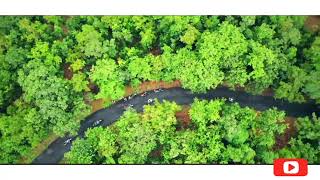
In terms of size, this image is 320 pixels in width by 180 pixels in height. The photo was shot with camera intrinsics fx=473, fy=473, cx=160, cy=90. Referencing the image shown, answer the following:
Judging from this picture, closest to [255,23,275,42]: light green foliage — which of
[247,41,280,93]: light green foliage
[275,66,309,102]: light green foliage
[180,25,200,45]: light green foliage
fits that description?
[247,41,280,93]: light green foliage

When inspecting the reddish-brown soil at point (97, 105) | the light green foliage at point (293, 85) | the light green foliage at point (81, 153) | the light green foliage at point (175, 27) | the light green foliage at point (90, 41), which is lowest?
the light green foliage at point (81, 153)

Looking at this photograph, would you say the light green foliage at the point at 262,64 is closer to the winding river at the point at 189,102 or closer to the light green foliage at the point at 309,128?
the winding river at the point at 189,102

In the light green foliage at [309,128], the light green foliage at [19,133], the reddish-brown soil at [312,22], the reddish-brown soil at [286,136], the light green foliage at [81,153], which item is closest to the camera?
the light green foliage at [81,153]

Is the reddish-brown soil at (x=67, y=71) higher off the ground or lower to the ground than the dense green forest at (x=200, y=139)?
higher

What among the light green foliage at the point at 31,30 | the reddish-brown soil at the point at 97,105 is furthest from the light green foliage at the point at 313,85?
the light green foliage at the point at 31,30

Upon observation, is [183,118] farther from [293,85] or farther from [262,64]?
[293,85]

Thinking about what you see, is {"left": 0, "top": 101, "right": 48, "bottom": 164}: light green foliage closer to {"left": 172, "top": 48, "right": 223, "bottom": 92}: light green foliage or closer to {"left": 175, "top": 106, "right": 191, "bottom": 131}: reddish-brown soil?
{"left": 175, "top": 106, "right": 191, "bottom": 131}: reddish-brown soil
